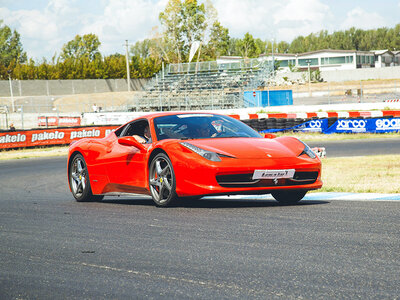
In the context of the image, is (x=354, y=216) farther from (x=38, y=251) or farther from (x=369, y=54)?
(x=369, y=54)

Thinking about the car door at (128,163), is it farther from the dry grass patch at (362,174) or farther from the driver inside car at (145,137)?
the dry grass patch at (362,174)

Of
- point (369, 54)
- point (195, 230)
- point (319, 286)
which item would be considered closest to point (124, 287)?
point (319, 286)

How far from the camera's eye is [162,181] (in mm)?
7383

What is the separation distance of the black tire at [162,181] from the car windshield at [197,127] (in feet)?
1.49

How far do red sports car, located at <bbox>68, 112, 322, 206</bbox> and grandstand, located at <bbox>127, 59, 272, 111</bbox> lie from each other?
4005 centimetres

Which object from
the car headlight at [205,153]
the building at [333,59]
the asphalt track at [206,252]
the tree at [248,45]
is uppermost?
the tree at [248,45]

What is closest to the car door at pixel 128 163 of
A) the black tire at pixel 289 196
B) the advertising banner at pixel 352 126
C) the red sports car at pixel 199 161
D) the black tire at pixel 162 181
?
the red sports car at pixel 199 161

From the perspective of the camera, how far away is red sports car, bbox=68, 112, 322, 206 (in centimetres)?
702

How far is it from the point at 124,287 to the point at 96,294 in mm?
190

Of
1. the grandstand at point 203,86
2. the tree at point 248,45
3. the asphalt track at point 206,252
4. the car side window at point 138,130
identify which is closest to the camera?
the asphalt track at point 206,252

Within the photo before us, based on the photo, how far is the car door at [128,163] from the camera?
7.80 m

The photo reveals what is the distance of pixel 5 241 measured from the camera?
557cm

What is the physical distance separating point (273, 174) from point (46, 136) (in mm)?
22065

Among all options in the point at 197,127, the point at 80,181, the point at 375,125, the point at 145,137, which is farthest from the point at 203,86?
the point at 197,127
